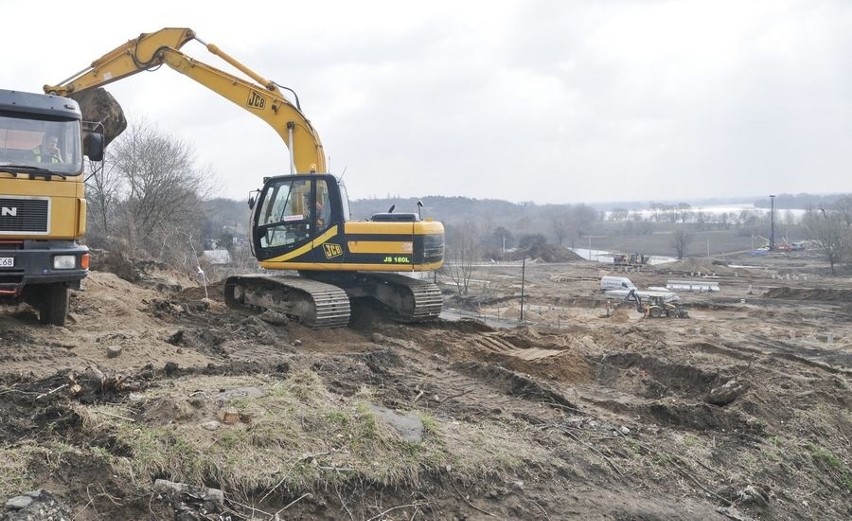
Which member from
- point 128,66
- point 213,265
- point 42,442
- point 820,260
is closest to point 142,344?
point 42,442

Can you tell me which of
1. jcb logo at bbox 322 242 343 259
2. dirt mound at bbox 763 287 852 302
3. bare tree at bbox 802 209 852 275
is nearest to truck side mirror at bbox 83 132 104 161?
jcb logo at bbox 322 242 343 259

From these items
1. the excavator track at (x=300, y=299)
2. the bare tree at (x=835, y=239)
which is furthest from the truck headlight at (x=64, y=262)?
the bare tree at (x=835, y=239)

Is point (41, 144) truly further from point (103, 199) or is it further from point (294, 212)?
point (103, 199)

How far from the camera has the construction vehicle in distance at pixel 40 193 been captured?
7344 mm

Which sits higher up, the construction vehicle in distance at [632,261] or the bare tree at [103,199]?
the bare tree at [103,199]

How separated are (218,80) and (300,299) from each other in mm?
4153

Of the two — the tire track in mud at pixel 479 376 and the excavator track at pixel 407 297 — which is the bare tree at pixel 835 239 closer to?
the excavator track at pixel 407 297

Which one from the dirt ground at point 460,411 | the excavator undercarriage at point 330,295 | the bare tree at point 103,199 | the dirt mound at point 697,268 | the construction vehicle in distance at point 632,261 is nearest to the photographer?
the dirt ground at point 460,411

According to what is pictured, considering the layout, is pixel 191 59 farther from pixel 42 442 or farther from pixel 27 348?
pixel 42 442

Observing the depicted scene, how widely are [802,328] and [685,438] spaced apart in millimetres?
18436

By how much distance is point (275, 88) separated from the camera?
1191cm

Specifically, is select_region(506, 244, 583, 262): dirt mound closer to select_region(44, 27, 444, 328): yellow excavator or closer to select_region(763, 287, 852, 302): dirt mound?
select_region(763, 287, 852, 302): dirt mound

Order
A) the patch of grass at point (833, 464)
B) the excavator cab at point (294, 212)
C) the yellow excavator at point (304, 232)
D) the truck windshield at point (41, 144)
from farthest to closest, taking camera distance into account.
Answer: the excavator cab at point (294, 212), the yellow excavator at point (304, 232), the truck windshield at point (41, 144), the patch of grass at point (833, 464)

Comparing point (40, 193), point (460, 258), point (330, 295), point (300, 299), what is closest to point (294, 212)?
point (300, 299)
